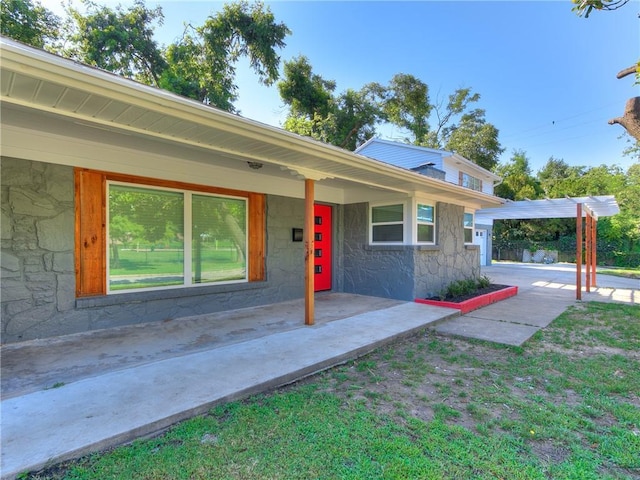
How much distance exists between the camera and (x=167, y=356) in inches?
144

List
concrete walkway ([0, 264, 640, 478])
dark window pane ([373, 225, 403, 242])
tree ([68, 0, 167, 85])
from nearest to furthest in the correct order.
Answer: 1. concrete walkway ([0, 264, 640, 478])
2. dark window pane ([373, 225, 403, 242])
3. tree ([68, 0, 167, 85])

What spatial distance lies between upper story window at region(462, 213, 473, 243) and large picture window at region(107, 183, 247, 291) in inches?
266

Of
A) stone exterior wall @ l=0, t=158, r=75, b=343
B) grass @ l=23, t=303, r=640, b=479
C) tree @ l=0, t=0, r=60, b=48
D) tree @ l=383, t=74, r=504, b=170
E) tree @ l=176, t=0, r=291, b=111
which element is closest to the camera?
grass @ l=23, t=303, r=640, b=479

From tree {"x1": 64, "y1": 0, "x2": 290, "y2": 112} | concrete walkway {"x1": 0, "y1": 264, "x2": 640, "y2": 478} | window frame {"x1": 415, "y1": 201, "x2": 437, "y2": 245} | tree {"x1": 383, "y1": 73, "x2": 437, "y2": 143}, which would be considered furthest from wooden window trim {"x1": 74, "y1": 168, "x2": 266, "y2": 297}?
tree {"x1": 383, "y1": 73, "x2": 437, "y2": 143}

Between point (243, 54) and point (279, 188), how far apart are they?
11422 millimetres

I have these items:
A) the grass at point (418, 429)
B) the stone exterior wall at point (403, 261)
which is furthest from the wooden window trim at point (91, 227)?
the stone exterior wall at point (403, 261)

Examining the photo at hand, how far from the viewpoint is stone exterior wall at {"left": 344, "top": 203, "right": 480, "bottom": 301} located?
7.18 m

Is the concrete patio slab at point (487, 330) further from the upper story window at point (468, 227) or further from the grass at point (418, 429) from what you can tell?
the upper story window at point (468, 227)

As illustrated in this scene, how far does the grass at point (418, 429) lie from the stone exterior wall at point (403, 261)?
326 centimetres

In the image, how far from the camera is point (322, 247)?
8016 millimetres

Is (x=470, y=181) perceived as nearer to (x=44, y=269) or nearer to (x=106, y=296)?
(x=106, y=296)

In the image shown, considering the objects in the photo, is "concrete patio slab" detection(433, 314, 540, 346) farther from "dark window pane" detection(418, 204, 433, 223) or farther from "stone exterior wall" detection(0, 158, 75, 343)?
"stone exterior wall" detection(0, 158, 75, 343)

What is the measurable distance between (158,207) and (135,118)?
257 centimetres

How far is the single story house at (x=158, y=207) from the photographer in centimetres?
286
